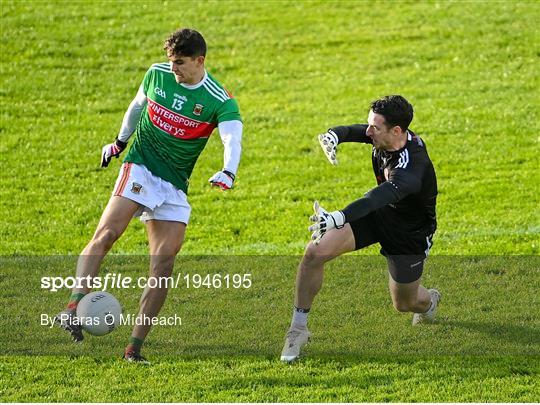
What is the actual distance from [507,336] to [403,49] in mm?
11354

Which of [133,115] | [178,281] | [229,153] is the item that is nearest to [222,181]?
[229,153]

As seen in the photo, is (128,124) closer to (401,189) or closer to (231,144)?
(231,144)

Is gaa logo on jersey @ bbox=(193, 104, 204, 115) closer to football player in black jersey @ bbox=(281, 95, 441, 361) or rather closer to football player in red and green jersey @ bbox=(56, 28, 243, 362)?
football player in red and green jersey @ bbox=(56, 28, 243, 362)

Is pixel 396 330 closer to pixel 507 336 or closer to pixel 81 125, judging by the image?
pixel 507 336

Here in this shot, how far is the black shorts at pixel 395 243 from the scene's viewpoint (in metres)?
9.93

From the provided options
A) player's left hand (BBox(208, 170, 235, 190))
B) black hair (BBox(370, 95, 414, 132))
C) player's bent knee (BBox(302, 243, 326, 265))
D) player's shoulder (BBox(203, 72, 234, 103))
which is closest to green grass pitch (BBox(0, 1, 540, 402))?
player's bent knee (BBox(302, 243, 326, 265))

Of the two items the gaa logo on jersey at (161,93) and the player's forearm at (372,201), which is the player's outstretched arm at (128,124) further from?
the player's forearm at (372,201)

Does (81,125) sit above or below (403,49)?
below

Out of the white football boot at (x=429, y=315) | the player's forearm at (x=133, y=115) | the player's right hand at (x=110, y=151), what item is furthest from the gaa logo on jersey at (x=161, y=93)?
the white football boot at (x=429, y=315)

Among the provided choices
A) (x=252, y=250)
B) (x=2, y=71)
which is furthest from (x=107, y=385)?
(x=2, y=71)

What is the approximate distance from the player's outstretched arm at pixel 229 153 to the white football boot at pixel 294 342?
1.38m

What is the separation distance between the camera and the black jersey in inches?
358

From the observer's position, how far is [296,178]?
634 inches

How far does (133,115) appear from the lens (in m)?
10.2
